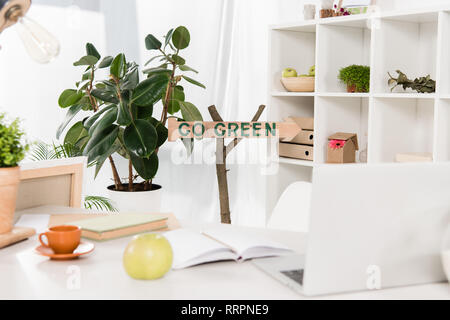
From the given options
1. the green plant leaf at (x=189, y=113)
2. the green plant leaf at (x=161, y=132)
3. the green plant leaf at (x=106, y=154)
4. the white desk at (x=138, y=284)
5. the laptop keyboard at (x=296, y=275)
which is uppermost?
the green plant leaf at (x=189, y=113)

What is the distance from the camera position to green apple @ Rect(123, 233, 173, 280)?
3.98 feet

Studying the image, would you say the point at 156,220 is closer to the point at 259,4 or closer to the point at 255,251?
the point at 255,251

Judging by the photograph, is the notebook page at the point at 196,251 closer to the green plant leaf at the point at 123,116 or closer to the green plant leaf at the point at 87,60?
the green plant leaf at the point at 123,116

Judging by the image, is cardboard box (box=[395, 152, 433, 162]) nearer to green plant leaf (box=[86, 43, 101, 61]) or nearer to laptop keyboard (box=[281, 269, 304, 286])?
laptop keyboard (box=[281, 269, 304, 286])

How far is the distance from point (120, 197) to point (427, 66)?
1.90m

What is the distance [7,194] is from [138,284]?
51cm

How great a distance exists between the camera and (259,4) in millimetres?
4184

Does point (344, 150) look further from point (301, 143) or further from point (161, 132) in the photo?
point (161, 132)

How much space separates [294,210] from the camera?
1.96m

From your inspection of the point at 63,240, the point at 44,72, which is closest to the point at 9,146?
the point at 63,240

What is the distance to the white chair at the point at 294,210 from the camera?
6.34ft

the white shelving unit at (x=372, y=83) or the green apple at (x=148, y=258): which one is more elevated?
the white shelving unit at (x=372, y=83)

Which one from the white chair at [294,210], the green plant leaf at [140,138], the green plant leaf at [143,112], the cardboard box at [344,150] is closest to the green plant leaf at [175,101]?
the green plant leaf at [143,112]
